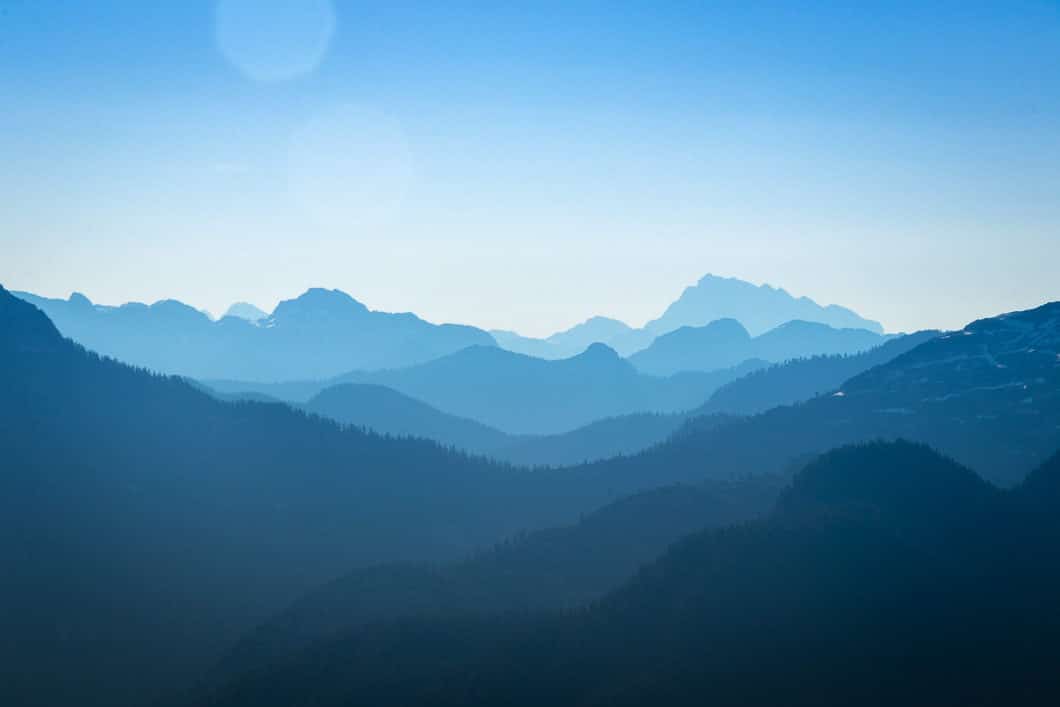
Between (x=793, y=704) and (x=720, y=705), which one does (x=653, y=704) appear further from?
(x=793, y=704)

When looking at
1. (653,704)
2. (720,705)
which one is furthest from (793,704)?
(653,704)
